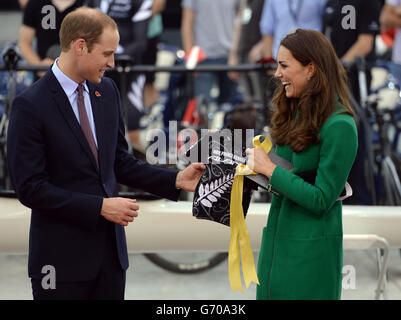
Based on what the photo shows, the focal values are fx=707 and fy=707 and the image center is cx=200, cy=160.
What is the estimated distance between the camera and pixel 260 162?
2.80 meters

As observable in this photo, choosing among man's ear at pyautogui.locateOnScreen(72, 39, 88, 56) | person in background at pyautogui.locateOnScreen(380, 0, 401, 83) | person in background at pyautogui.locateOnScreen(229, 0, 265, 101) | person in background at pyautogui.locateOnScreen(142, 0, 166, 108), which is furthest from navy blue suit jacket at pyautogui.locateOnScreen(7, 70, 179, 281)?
person in background at pyautogui.locateOnScreen(229, 0, 265, 101)

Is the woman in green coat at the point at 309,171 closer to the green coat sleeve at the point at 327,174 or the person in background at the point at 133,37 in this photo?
the green coat sleeve at the point at 327,174

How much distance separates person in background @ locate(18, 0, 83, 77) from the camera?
6062 mm

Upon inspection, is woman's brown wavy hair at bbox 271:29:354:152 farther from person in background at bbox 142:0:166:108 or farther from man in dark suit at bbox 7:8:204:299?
person in background at bbox 142:0:166:108

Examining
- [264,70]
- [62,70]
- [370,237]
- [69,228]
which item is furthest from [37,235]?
[264,70]

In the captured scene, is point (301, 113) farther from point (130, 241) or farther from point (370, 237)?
point (130, 241)

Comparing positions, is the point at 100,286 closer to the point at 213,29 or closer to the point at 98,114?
the point at 98,114

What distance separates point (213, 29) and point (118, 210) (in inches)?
193

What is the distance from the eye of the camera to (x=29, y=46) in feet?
21.2

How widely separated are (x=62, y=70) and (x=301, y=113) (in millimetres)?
989

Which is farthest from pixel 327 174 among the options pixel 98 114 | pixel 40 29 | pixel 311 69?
pixel 40 29

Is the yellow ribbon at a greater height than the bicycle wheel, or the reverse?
the yellow ribbon

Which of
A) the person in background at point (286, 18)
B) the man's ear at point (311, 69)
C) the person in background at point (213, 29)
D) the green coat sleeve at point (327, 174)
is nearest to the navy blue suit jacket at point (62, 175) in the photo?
the green coat sleeve at point (327, 174)

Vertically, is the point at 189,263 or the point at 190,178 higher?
the point at 190,178
